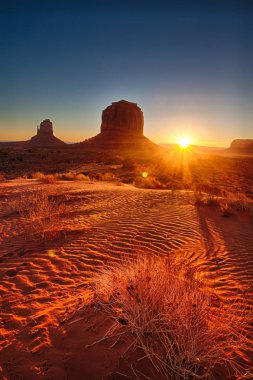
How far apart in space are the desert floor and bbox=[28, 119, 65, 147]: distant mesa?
96.6 meters

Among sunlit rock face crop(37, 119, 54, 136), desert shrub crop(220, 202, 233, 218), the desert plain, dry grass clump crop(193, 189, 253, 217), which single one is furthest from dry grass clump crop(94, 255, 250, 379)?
sunlit rock face crop(37, 119, 54, 136)

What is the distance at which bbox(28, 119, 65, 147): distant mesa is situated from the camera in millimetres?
100194

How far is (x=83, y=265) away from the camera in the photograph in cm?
448

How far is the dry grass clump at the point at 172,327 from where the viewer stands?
2123 millimetres

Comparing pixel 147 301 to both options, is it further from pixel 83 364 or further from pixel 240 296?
pixel 240 296

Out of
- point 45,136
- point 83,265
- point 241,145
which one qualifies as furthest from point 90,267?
point 241,145

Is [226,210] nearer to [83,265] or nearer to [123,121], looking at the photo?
[83,265]

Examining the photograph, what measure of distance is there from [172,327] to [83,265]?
244cm

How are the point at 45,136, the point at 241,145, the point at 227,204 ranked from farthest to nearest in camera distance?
1. the point at 241,145
2. the point at 45,136
3. the point at 227,204

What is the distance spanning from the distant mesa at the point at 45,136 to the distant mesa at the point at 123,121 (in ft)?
81.0

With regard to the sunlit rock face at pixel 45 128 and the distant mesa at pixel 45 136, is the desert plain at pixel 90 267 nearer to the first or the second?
the distant mesa at pixel 45 136

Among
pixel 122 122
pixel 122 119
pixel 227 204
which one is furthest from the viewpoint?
pixel 122 119

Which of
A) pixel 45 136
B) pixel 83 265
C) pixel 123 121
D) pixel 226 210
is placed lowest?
pixel 83 265

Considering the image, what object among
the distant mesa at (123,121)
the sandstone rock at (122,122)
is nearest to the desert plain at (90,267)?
the sandstone rock at (122,122)
